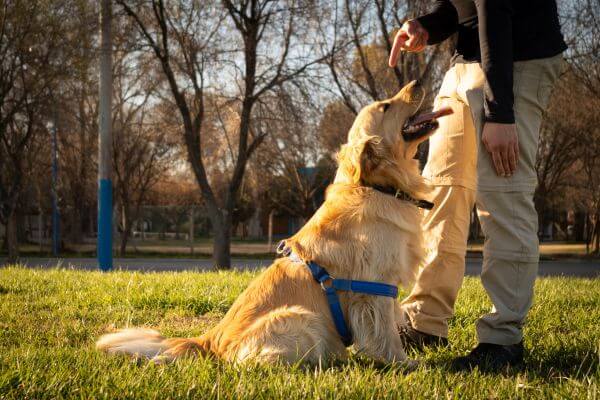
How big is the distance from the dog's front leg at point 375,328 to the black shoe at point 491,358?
0.35m

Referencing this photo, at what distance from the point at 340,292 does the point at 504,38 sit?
5.48 ft

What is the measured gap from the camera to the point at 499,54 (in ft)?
9.28

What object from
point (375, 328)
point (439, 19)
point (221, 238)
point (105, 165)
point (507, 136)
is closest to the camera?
point (507, 136)

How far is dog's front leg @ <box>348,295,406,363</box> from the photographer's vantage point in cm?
307

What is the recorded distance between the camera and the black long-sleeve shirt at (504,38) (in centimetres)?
283

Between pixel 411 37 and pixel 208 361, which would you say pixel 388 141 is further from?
pixel 208 361

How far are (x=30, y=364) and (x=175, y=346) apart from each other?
716 mm

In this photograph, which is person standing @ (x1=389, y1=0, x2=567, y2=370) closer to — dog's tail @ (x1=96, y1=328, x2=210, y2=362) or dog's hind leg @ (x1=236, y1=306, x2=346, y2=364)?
dog's hind leg @ (x1=236, y1=306, x2=346, y2=364)

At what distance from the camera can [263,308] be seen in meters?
3.02

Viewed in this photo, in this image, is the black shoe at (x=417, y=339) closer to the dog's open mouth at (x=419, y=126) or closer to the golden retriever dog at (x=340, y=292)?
the golden retriever dog at (x=340, y=292)

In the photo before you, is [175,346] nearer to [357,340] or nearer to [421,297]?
[357,340]

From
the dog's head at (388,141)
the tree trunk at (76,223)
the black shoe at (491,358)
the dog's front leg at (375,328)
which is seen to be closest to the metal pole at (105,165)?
the dog's head at (388,141)

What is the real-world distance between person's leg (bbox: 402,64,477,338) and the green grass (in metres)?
0.28

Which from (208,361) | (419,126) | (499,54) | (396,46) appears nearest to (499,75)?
(499,54)
